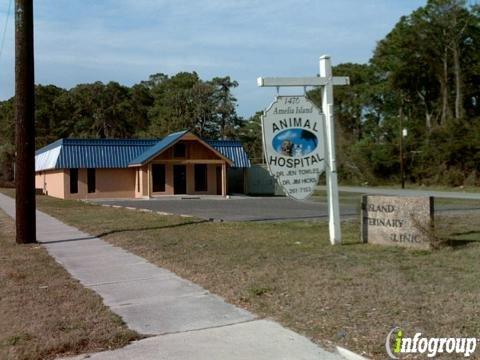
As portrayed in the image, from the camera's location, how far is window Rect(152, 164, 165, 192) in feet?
136

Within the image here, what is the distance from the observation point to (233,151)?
44438mm

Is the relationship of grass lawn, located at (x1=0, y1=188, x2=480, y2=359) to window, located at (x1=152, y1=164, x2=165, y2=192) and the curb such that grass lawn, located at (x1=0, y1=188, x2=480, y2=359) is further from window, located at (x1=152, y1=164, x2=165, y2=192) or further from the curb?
window, located at (x1=152, y1=164, x2=165, y2=192)

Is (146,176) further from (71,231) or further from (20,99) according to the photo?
(20,99)

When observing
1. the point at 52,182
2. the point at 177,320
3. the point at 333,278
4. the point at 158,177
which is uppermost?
the point at 158,177

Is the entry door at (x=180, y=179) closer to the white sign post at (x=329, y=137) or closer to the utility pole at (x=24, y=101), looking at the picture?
the utility pole at (x=24, y=101)

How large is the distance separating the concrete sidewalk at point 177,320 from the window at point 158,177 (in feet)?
100

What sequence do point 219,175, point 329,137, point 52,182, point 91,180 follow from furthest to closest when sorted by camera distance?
point 52,182
point 219,175
point 91,180
point 329,137

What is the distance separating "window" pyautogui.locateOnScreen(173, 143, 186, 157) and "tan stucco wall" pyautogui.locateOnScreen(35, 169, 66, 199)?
25.1 ft

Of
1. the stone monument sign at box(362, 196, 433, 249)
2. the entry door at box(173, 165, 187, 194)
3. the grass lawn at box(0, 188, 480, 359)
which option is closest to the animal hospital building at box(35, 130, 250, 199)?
the entry door at box(173, 165, 187, 194)

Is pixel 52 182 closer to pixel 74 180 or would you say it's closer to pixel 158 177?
pixel 74 180

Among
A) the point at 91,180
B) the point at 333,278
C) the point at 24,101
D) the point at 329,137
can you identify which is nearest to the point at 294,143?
the point at 329,137

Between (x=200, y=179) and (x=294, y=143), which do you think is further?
(x=200, y=179)

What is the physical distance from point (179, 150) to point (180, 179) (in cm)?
222

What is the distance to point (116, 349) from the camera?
5.70 metres
